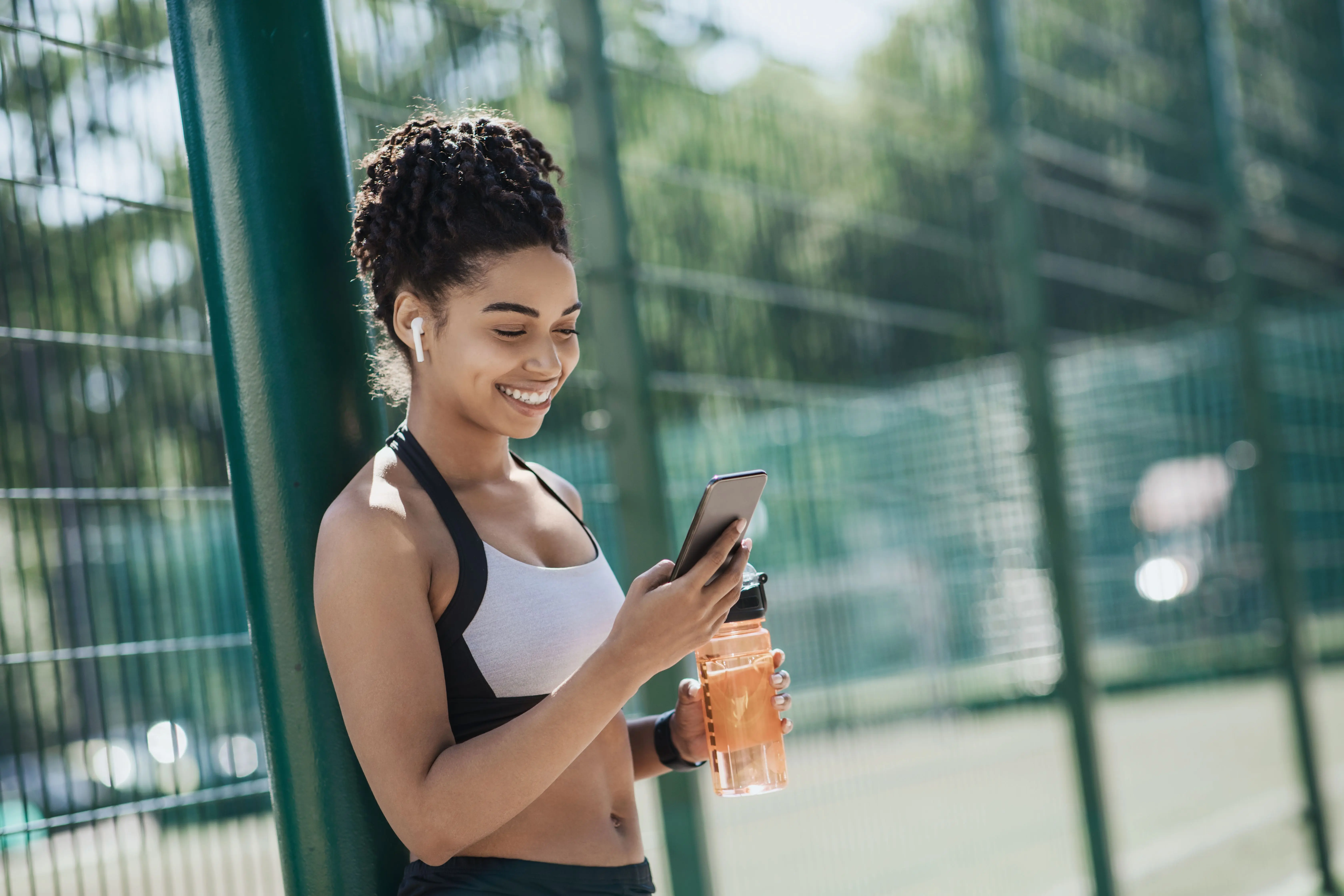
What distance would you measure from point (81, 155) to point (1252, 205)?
700 cm

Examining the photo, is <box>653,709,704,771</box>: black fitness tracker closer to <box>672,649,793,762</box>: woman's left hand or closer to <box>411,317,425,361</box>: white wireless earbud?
<box>672,649,793,762</box>: woman's left hand

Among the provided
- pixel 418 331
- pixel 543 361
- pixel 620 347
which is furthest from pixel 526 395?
pixel 620 347

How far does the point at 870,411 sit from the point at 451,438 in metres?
2.98

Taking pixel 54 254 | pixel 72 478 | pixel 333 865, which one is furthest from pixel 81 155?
pixel 333 865

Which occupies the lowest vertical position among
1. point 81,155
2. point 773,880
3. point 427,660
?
point 773,880

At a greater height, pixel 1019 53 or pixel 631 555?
pixel 1019 53

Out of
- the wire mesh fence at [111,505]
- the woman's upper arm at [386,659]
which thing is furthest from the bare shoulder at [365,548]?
the wire mesh fence at [111,505]

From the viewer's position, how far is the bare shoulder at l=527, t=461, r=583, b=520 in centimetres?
216

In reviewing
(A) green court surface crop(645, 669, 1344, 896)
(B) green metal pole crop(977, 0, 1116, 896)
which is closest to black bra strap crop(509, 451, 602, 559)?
(A) green court surface crop(645, 669, 1344, 896)

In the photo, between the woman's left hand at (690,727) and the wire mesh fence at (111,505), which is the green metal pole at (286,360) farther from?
the wire mesh fence at (111,505)

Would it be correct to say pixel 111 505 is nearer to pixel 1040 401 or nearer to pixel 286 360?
pixel 286 360

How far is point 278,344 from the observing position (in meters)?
1.93

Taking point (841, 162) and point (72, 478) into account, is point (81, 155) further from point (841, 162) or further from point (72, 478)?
point (841, 162)

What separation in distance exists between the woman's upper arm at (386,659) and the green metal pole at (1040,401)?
158 inches
